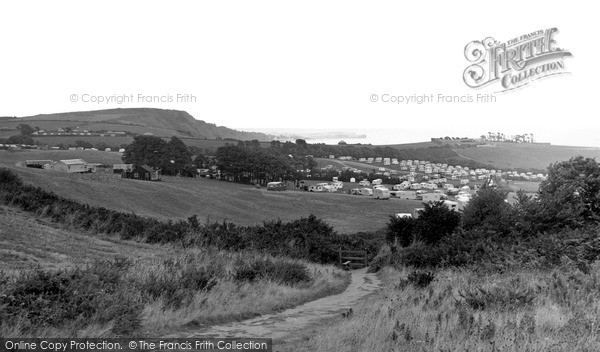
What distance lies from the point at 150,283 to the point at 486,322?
619cm

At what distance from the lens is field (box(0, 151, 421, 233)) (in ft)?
179

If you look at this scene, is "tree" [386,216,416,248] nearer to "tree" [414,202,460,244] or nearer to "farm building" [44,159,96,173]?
"tree" [414,202,460,244]

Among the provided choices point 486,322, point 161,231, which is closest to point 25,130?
point 161,231

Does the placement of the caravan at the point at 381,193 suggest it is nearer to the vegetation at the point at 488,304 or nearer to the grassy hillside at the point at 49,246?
the vegetation at the point at 488,304

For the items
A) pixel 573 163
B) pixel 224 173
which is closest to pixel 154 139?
pixel 224 173

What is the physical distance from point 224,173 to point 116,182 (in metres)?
37.8

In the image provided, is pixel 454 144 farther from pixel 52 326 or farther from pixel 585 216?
pixel 52 326

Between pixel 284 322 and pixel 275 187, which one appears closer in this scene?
pixel 284 322

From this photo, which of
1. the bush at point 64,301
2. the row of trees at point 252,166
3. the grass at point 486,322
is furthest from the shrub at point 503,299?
the row of trees at point 252,166

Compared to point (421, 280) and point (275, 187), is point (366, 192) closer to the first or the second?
point (275, 187)

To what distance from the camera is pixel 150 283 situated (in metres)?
10.6

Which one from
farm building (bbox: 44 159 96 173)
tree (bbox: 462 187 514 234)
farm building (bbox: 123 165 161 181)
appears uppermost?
tree (bbox: 462 187 514 234)

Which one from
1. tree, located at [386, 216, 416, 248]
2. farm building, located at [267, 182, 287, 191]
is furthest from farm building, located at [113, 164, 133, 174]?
tree, located at [386, 216, 416, 248]

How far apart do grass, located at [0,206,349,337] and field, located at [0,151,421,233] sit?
105 ft
